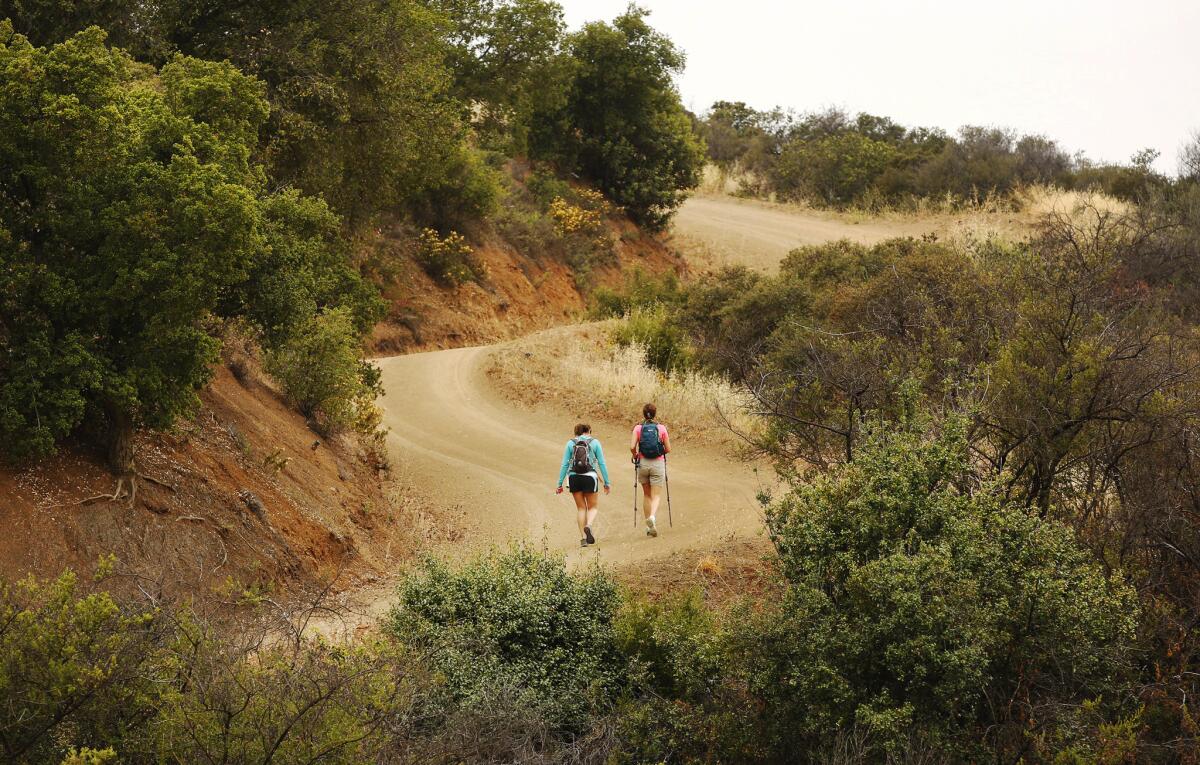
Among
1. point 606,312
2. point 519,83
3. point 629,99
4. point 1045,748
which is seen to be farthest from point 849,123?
point 1045,748

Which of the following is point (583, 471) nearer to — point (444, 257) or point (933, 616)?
point (933, 616)

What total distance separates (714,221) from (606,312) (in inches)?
684

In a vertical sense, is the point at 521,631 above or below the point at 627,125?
below

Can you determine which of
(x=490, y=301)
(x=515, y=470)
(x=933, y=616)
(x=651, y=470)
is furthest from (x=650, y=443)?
(x=490, y=301)

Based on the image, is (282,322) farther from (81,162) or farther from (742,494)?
(742,494)

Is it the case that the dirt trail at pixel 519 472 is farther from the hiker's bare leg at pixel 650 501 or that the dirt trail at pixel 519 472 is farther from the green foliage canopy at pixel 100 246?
the green foliage canopy at pixel 100 246

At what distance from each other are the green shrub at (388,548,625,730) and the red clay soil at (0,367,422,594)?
6.61 ft

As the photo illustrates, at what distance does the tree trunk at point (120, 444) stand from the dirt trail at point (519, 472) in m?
4.56

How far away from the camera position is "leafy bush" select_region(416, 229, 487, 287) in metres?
31.7

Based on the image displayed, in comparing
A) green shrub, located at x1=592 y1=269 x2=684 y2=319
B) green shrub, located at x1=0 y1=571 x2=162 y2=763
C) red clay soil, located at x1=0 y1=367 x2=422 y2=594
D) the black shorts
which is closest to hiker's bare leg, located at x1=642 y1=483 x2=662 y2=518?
A: the black shorts

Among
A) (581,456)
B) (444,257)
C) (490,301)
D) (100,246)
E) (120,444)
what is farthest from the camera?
(490,301)

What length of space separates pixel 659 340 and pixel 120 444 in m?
13.5

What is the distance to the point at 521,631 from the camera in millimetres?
9883

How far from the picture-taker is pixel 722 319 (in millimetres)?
22609
